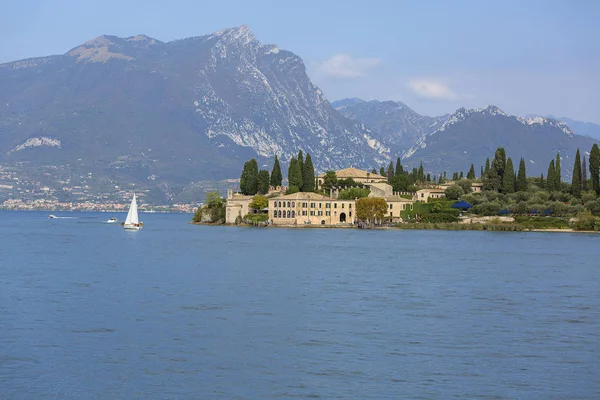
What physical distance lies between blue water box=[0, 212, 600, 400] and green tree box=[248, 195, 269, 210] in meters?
82.3

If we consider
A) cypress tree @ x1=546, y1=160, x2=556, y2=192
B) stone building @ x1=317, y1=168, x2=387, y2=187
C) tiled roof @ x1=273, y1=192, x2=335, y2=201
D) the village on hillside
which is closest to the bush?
cypress tree @ x1=546, y1=160, x2=556, y2=192

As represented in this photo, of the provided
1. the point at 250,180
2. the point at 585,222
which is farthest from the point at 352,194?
the point at 585,222

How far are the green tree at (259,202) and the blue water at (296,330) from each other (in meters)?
82.3

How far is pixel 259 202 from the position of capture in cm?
15050

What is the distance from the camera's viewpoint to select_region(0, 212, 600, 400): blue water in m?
27.0

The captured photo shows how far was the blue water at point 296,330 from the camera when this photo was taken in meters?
27.0

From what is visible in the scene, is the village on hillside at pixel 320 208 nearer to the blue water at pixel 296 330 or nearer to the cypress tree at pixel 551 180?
the cypress tree at pixel 551 180

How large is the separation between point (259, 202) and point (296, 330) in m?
115

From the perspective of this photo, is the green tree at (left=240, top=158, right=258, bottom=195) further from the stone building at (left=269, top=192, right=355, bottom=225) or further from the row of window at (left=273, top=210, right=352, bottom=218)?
the row of window at (left=273, top=210, right=352, bottom=218)

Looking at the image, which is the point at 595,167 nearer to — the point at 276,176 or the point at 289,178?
the point at 289,178

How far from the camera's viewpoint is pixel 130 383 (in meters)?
26.9

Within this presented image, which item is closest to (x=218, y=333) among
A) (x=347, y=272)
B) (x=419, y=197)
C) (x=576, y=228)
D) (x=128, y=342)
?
(x=128, y=342)

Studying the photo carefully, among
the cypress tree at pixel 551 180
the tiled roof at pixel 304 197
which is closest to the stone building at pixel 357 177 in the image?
the tiled roof at pixel 304 197

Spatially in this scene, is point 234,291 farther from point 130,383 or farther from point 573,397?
point 573,397
